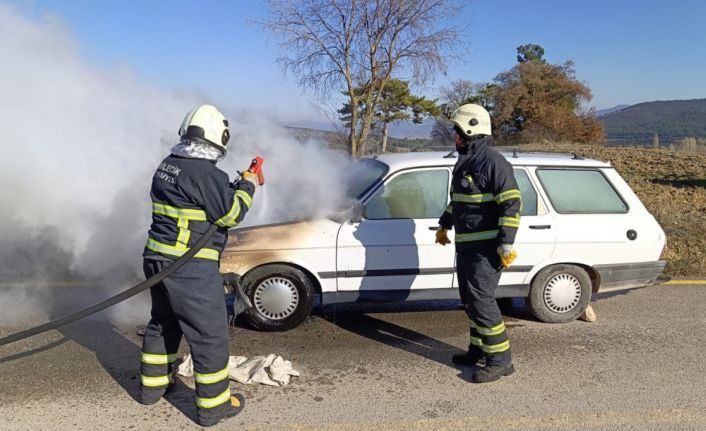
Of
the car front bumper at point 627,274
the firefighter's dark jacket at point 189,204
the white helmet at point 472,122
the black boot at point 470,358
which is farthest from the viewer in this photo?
the car front bumper at point 627,274

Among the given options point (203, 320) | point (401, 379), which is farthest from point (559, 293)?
point (203, 320)

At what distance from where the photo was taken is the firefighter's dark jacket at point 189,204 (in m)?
3.16

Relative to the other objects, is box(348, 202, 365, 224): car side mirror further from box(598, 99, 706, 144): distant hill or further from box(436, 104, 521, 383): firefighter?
box(598, 99, 706, 144): distant hill

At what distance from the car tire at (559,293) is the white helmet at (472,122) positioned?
1.74 metres

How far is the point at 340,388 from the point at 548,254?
237 centimetres

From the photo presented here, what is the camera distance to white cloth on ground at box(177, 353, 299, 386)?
3820mm

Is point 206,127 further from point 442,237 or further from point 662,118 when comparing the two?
point 662,118

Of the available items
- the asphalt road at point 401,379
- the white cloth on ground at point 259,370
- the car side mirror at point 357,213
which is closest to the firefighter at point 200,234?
the asphalt road at point 401,379

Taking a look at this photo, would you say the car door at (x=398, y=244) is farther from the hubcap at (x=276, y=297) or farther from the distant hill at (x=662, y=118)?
the distant hill at (x=662, y=118)

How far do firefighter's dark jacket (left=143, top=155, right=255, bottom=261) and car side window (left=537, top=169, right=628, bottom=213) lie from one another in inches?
121

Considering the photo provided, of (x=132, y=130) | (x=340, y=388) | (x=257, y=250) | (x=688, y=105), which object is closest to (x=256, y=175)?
(x=257, y=250)

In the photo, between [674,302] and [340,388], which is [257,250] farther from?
[674,302]

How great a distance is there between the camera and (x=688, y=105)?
97.0 metres

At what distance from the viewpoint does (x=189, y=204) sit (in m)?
3.22
